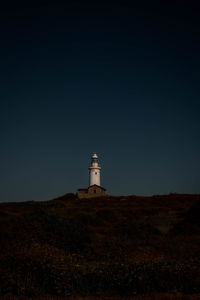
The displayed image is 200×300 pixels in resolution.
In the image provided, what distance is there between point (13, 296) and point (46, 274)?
3.73ft

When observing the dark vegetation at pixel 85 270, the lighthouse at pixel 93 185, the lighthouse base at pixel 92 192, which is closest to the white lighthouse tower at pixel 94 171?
the lighthouse at pixel 93 185

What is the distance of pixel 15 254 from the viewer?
8891 millimetres

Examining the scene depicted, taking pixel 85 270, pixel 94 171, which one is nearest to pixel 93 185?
pixel 94 171

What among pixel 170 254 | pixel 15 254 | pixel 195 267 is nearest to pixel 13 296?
pixel 15 254

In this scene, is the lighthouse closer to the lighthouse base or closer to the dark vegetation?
the lighthouse base

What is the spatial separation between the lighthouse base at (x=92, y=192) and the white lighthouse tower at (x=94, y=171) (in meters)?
3.60

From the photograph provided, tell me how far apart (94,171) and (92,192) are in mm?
6333

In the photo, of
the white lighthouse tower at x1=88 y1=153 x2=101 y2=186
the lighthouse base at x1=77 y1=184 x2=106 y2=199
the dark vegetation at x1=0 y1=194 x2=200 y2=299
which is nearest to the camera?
the dark vegetation at x1=0 y1=194 x2=200 y2=299

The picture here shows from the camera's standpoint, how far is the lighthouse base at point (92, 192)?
181 ft

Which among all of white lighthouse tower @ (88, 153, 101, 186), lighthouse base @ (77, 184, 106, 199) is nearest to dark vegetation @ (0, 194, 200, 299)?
lighthouse base @ (77, 184, 106, 199)

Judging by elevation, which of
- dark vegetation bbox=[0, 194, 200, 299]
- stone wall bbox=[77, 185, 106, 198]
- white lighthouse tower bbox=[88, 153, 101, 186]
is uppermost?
white lighthouse tower bbox=[88, 153, 101, 186]

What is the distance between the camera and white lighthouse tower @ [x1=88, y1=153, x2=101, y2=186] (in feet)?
198

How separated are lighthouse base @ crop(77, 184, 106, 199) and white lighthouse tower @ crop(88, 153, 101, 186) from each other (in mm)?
3602

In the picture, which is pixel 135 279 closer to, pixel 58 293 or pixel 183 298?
pixel 183 298
